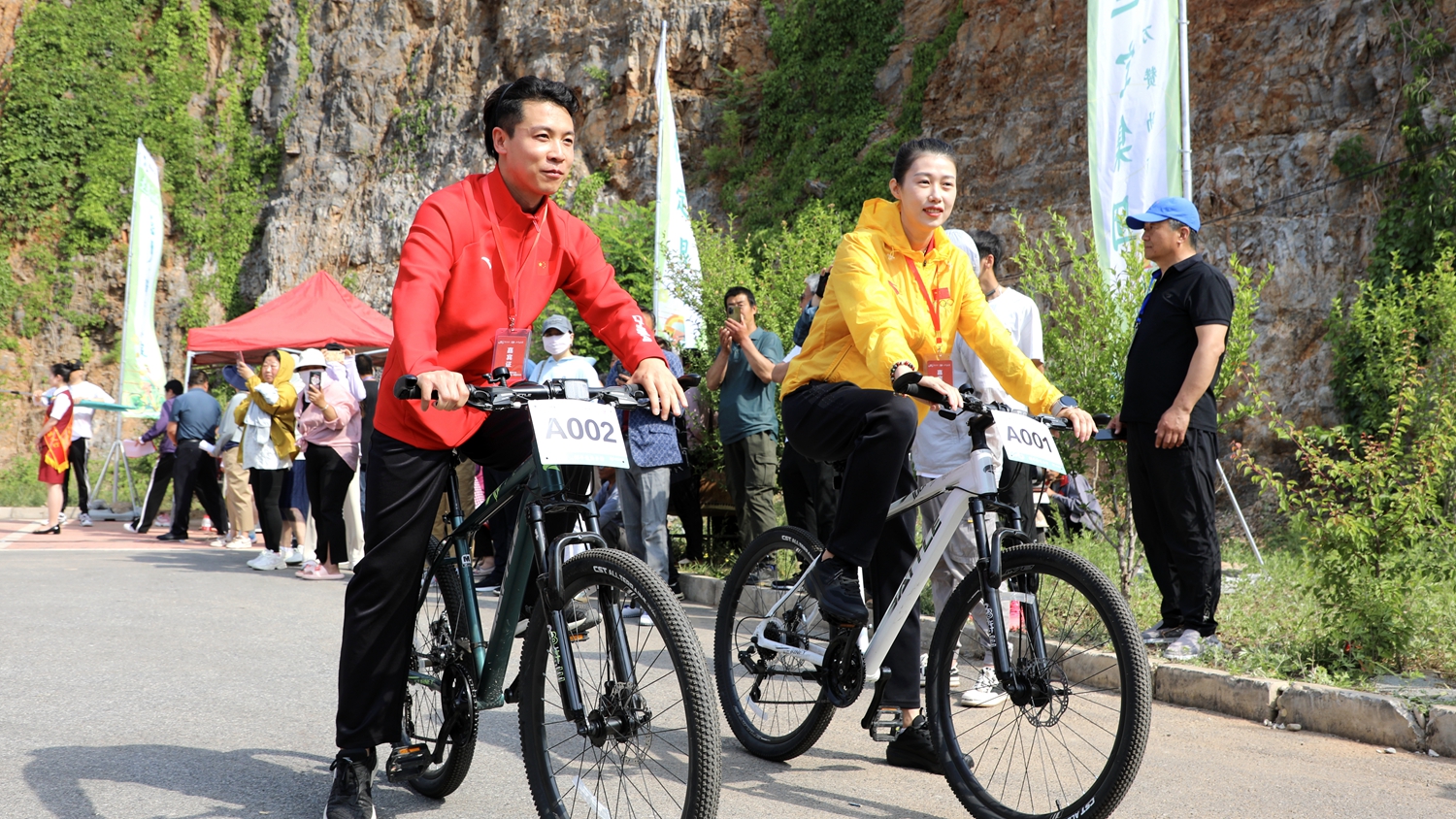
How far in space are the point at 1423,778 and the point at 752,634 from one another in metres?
2.48

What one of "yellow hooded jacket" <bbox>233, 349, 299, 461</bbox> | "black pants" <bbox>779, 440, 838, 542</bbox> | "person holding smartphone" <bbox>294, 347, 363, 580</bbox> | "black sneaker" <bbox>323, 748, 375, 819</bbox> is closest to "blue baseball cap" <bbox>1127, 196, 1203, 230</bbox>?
"black pants" <bbox>779, 440, 838, 542</bbox>

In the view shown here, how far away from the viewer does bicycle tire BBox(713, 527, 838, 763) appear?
13.3 feet

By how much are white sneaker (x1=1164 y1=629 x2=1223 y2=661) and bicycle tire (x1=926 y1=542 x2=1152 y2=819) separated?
2.33 meters

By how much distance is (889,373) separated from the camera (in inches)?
141

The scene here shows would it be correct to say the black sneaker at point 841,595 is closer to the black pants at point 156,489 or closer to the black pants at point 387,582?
the black pants at point 387,582

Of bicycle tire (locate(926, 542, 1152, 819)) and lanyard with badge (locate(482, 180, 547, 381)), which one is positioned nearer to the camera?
bicycle tire (locate(926, 542, 1152, 819))

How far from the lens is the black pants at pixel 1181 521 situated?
559 cm

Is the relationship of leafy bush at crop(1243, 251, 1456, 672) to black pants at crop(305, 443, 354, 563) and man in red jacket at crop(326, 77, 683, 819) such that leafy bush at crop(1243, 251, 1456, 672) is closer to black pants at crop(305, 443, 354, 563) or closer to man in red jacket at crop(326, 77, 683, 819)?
man in red jacket at crop(326, 77, 683, 819)

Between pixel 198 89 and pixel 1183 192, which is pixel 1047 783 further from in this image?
pixel 198 89

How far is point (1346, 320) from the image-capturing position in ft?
45.5

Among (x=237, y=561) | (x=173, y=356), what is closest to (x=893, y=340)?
(x=237, y=561)

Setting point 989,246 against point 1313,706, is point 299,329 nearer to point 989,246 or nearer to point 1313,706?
point 989,246

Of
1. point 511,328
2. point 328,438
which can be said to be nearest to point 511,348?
point 511,328

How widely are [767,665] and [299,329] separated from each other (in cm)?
1517
